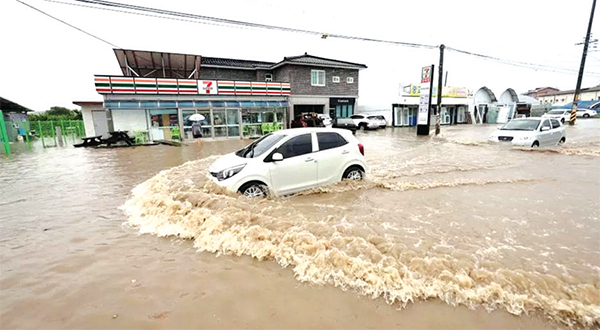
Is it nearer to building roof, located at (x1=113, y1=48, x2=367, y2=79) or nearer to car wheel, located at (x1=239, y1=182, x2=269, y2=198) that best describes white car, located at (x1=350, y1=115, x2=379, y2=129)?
building roof, located at (x1=113, y1=48, x2=367, y2=79)

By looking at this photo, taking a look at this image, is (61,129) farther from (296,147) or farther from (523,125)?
(523,125)

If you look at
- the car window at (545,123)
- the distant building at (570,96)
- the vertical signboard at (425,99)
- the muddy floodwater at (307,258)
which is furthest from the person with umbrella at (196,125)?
the distant building at (570,96)

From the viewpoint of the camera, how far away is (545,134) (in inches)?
463


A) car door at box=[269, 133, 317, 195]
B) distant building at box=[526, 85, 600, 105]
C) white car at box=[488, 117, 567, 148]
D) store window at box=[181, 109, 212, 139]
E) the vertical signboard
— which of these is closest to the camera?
car door at box=[269, 133, 317, 195]

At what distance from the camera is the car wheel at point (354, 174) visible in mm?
6406

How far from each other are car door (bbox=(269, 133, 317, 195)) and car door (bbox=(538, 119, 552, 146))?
37.4 ft

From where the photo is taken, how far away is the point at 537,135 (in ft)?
37.1

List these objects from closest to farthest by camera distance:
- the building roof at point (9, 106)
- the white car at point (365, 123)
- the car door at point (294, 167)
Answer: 1. the car door at point (294, 167)
2. the building roof at point (9, 106)
3. the white car at point (365, 123)

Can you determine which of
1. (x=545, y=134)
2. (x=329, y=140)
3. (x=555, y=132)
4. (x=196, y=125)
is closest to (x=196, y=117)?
(x=196, y=125)

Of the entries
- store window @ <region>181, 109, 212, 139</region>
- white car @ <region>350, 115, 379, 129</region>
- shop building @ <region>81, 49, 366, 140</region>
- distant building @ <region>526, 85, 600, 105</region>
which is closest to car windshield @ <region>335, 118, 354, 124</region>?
white car @ <region>350, 115, 379, 129</region>

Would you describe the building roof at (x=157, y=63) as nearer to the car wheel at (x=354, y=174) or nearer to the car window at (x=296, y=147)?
the car window at (x=296, y=147)

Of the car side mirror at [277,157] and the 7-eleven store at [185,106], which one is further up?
the 7-eleven store at [185,106]

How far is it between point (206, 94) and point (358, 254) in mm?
→ 17359

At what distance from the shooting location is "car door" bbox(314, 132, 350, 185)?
19.4 feet
